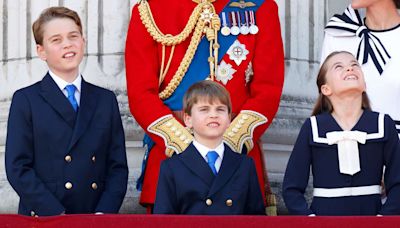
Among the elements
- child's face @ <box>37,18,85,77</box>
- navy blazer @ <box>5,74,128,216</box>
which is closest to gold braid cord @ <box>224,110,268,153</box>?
navy blazer @ <box>5,74,128,216</box>

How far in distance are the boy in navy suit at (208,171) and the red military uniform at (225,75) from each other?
0.82ft

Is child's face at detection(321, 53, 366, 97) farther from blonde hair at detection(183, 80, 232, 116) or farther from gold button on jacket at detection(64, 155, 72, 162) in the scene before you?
gold button on jacket at detection(64, 155, 72, 162)

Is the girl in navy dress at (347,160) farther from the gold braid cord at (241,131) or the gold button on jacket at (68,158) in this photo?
the gold button on jacket at (68,158)

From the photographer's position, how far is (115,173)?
6453 mm

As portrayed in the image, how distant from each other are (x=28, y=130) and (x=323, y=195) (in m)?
1.40

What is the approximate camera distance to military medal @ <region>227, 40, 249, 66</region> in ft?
22.1

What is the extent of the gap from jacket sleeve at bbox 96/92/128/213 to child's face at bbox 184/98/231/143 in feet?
1.36

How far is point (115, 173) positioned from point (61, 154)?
30 cm

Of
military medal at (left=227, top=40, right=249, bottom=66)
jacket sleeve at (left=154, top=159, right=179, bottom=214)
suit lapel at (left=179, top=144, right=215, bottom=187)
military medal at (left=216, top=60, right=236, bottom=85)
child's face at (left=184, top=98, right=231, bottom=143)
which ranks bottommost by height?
jacket sleeve at (left=154, top=159, right=179, bottom=214)

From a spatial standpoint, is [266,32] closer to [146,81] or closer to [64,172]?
[146,81]

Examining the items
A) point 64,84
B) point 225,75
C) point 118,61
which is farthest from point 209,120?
point 118,61

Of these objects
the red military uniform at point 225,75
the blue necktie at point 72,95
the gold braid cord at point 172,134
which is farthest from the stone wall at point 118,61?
the blue necktie at point 72,95

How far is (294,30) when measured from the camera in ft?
26.3

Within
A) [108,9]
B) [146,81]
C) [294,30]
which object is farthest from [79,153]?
[294,30]
